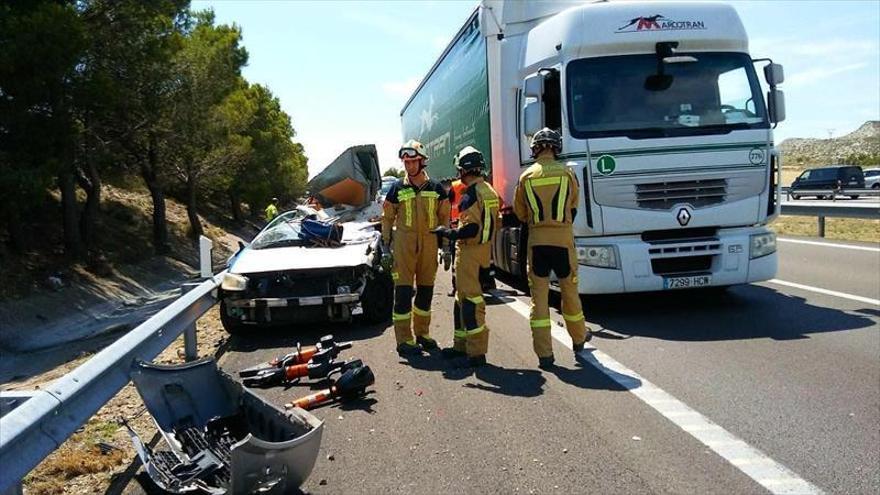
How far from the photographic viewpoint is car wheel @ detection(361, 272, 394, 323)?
328 inches

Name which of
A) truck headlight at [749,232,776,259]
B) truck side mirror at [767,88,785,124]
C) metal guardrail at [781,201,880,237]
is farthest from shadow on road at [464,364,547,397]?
metal guardrail at [781,201,880,237]

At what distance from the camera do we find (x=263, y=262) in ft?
27.6

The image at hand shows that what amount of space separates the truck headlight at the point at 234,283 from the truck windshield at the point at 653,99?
3.94 m

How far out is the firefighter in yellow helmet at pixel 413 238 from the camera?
7.02 m

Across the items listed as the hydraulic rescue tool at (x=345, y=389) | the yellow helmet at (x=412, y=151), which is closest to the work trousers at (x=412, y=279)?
the yellow helmet at (x=412, y=151)

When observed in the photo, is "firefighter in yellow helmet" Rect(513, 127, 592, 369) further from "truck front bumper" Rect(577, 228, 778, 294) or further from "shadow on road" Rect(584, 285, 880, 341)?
"truck front bumper" Rect(577, 228, 778, 294)

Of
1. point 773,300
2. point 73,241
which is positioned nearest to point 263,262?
point 773,300

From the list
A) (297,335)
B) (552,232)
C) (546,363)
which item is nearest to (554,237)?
(552,232)

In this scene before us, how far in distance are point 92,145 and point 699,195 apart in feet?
54.0

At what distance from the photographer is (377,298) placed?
8.46 meters

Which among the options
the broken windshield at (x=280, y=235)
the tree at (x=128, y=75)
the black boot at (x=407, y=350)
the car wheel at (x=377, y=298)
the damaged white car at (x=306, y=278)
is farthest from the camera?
the tree at (x=128, y=75)

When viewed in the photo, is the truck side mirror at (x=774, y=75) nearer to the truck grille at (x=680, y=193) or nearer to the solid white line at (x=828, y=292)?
the truck grille at (x=680, y=193)

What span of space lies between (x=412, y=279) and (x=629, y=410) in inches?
113

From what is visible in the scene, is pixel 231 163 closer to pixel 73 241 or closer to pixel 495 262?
pixel 73 241
